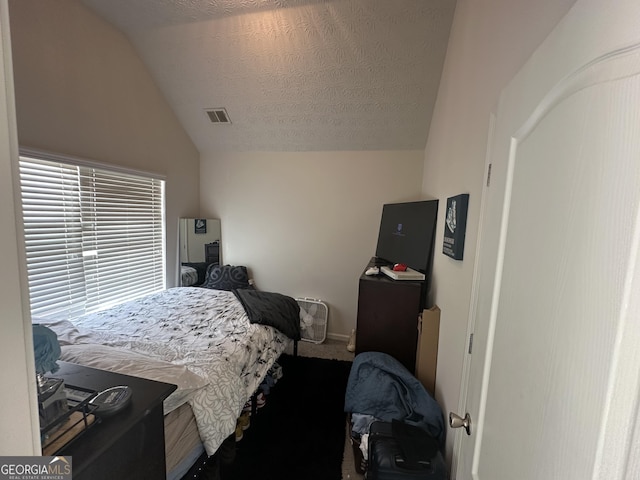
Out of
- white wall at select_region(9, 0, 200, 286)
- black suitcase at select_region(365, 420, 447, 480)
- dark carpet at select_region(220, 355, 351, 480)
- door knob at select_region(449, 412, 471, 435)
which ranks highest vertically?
white wall at select_region(9, 0, 200, 286)

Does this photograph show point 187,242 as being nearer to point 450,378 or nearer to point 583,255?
point 450,378

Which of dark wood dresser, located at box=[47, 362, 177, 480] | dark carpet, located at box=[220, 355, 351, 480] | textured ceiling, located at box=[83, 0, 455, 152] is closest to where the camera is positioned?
dark wood dresser, located at box=[47, 362, 177, 480]

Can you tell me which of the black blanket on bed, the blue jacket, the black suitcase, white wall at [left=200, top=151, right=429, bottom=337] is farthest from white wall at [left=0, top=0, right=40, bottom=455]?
white wall at [left=200, top=151, right=429, bottom=337]

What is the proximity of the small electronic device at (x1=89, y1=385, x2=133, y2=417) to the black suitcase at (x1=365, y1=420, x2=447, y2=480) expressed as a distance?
1.09 meters

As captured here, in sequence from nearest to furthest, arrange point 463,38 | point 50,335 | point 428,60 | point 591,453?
point 591,453 < point 50,335 < point 463,38 < point 428,60

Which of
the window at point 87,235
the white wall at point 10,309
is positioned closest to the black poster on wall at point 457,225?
the white wall at point 10,309

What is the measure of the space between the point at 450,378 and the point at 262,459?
50.6 inches

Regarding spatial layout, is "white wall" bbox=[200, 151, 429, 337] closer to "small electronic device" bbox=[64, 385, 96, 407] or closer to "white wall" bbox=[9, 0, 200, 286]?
"white wall" bbox=[9, 0, 200, 286]

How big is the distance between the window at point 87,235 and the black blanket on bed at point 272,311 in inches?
45.9

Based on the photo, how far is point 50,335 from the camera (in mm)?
779

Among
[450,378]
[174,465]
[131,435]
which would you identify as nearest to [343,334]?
[450,378]

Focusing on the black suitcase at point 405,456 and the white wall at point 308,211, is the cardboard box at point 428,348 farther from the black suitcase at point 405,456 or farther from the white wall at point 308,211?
the white wall at point 308,211

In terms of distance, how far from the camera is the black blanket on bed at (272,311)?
2271mm

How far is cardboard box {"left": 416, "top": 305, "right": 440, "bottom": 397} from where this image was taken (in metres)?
1.81
